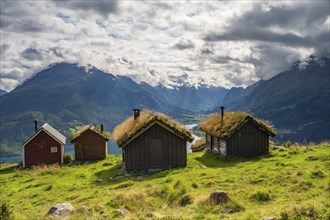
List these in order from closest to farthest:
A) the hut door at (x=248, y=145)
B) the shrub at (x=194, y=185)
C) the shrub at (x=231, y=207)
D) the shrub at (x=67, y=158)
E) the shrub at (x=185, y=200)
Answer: the shrub at (x=231, y=207), the shrub at (x=185, y=200), the shrub at (x=194, y=185), the hut door at (x=248, y=145), the shrub at (x=67, y=158)

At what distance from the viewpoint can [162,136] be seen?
37.8 m

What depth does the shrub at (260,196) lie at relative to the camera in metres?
18.8

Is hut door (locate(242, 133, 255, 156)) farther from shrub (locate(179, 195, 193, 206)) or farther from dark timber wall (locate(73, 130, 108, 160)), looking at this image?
shrub (locate(179, 195, 193, 206))

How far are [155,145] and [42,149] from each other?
77.8ft

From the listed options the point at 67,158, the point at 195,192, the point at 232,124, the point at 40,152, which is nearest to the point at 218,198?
the point at 195,192

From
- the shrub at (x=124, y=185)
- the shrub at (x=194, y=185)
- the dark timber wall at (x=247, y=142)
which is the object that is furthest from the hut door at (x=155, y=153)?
the shrub at (x=194, y=185)

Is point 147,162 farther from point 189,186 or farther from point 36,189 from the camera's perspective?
point 189,186

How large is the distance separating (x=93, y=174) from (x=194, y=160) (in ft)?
39.1

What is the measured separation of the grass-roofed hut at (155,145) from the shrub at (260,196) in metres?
18.8

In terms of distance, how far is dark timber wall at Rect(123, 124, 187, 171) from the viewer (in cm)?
3734

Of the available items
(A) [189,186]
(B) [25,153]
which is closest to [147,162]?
(A) [189,186]

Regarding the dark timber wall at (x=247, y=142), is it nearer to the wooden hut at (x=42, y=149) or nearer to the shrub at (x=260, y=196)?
the shrub at (x=260, y=196)

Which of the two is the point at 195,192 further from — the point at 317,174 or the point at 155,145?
the point at 155,145

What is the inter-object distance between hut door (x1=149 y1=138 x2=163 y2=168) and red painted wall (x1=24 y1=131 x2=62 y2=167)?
2134cm
